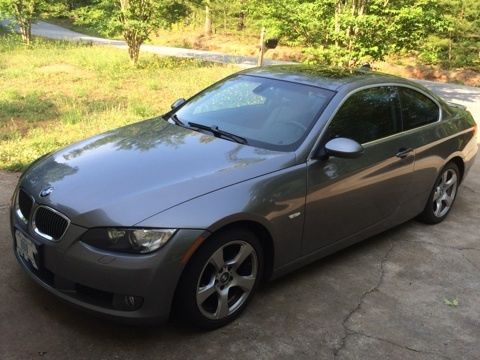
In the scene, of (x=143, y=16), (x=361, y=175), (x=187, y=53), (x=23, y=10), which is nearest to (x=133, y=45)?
(x=143, y=16)

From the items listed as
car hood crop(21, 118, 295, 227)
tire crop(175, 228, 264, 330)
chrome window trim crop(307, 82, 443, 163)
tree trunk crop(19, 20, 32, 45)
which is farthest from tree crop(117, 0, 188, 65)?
tire crop(175, 228, 264, 330)

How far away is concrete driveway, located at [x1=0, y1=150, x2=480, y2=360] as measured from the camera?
3123mm

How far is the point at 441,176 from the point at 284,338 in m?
2.77

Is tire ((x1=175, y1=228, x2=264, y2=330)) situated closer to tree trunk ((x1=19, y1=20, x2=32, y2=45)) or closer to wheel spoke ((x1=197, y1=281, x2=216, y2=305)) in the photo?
wheel spoke ((x1=197, y1=281, x2=216, y2=305))

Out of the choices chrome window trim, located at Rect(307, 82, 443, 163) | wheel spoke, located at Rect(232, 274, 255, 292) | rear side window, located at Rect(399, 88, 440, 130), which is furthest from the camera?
rear side window, located at Rect(399, 88, 440, 130)

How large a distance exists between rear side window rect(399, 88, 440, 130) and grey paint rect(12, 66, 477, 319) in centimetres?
9

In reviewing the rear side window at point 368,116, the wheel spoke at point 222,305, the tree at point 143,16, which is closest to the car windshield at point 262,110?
the rear side window at point 368,116

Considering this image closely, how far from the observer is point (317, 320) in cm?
355

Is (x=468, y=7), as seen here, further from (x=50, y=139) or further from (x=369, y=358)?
(x=369, y=358)

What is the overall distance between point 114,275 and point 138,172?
2.43 feet

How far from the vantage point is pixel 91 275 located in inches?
115

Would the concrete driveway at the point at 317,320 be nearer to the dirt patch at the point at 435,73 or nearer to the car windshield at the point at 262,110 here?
the car windshield at the point at 262,110

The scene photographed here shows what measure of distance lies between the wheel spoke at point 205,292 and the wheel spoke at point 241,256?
18cm

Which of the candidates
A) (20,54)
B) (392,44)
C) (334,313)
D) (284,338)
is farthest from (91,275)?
(20,54)
